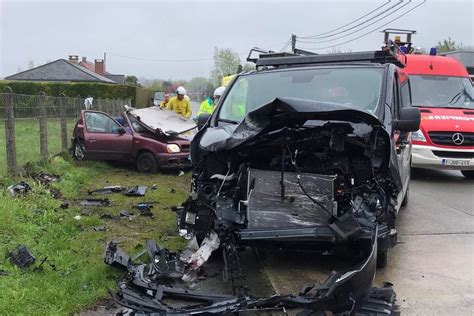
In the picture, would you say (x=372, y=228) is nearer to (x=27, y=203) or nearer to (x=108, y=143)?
(x=27, y=203)

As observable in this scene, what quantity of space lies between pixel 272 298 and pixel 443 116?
7.32m

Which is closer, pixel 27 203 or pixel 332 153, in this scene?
pixel 332 153

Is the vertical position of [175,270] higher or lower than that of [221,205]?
lower

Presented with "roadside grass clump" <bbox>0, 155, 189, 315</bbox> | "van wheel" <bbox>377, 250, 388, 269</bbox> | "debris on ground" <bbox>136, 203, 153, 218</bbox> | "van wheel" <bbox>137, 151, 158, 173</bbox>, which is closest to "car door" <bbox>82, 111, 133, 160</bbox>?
"van wheel" <bbox>137, 151, 158, 173</bbox>

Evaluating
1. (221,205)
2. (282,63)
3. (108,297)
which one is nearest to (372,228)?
(221,205)

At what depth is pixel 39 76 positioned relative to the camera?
4616 cm

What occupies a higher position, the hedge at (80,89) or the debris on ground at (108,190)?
the hedge at (80,89)

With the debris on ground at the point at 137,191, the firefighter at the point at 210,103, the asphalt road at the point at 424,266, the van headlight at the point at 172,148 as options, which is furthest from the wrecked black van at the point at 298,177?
the firefighter at the point at 210,103

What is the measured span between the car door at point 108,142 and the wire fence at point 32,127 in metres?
0.86

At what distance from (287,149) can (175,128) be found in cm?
692

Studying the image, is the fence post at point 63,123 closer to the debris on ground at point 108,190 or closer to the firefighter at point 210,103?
the firefighter at point 210,103

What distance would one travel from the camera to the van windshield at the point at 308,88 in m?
5.30

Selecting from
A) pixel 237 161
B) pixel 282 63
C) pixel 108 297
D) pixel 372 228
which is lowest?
pixel 108 297

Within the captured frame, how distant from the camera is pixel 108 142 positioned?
35.2ft
